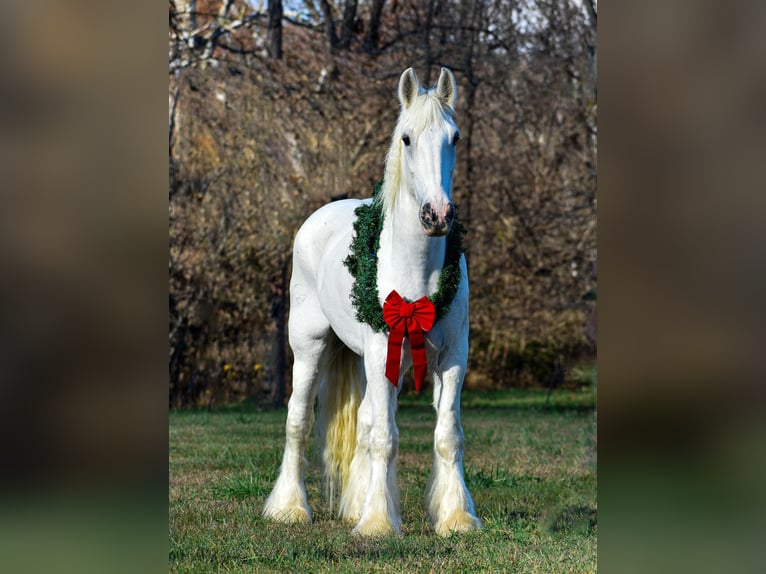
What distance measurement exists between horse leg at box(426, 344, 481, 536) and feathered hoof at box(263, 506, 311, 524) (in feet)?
2.77

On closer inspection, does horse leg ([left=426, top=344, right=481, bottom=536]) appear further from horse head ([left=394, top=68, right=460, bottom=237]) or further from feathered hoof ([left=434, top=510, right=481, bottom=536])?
horse head ([left=394, top=68, right=460, bottom=237])

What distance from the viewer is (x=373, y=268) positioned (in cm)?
493

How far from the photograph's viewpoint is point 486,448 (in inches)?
333

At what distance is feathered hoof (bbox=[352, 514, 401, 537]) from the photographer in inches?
183

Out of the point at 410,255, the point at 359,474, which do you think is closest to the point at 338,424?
the point at 359,474

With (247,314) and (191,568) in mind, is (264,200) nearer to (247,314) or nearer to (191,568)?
(247,314)

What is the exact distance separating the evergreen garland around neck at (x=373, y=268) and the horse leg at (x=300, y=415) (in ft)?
2.74

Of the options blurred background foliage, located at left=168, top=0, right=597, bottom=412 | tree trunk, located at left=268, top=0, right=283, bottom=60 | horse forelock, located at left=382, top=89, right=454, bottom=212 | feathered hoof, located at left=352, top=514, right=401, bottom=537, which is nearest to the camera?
horse forelock, located at left=382, top=89, right=454, bottom=212

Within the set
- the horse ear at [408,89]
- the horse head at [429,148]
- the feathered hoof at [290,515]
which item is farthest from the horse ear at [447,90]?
the feathered hoof at [290,515]

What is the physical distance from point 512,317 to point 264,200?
3895 mm

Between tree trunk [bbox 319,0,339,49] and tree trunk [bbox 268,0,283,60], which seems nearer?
tree trunk [bbox 268,0,283,60]

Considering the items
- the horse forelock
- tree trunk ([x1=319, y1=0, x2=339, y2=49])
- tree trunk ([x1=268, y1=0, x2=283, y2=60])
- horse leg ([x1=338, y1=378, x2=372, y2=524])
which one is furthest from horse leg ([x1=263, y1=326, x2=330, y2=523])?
tree trunk ([x1=319, y1=0, x2=339, y2=49])

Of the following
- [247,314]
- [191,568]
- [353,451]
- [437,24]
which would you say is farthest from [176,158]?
[191,568]

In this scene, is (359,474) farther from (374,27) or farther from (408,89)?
(374,27)
